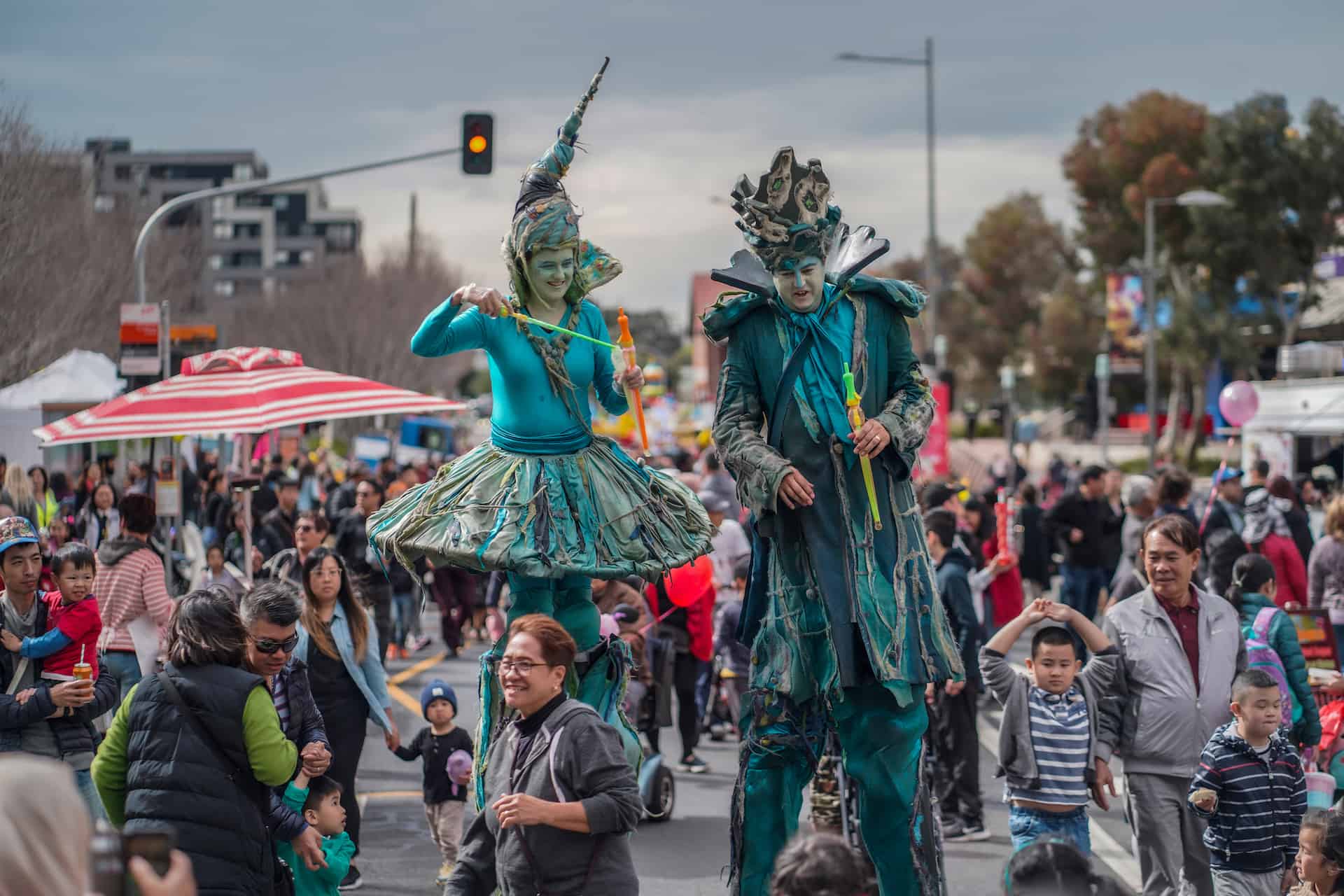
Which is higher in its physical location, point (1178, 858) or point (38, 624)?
point (38, 624)

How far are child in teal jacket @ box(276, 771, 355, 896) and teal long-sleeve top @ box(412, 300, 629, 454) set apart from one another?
1594 mm

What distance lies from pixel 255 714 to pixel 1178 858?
379 cm

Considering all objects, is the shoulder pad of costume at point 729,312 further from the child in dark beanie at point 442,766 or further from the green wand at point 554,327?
the child in dark beanie at point 442,766

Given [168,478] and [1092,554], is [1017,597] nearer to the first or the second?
[1092,554]

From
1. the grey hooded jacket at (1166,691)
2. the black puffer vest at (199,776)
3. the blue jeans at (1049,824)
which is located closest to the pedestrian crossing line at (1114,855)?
the grey hooded jacket at (1166,691)

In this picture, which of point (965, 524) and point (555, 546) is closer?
point (555, 546)

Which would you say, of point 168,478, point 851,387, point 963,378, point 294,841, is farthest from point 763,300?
point 963,378

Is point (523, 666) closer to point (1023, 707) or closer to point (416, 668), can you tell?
point (1023, 707)

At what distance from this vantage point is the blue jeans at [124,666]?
829cm

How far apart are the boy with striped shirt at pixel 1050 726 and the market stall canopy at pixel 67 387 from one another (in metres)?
14.5

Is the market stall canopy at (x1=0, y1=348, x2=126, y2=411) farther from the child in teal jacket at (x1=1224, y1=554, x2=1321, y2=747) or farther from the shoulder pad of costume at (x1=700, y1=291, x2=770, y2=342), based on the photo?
the shoulder pad of costume at (x1=700, y1=291, x2=770, y2=342)

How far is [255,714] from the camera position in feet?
15.7

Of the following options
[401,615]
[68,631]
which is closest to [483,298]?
[68,631]

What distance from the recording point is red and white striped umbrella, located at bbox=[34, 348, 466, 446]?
8984 millimetres
